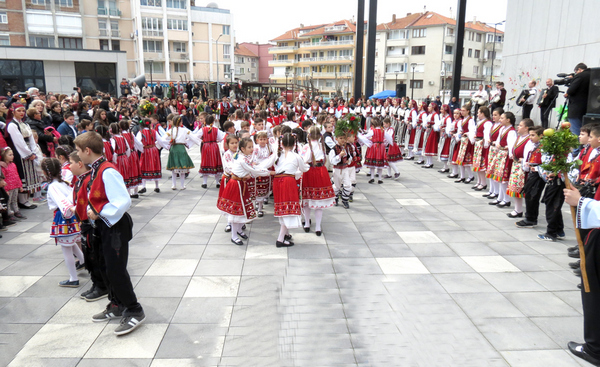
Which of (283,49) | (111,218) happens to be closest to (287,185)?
(111,218)

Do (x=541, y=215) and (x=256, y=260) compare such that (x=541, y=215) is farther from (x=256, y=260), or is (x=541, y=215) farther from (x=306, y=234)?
(x=256, y=260)

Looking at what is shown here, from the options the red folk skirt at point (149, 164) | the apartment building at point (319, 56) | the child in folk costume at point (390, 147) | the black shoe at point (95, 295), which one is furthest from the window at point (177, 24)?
the black shoe at point (95, 295)

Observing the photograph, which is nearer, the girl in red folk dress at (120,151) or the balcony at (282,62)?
the girl in red folk dress at (120,151)

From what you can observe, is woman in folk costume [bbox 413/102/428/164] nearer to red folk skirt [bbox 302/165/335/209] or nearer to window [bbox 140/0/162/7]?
red folk skirt [bbox 302/165/335/209]

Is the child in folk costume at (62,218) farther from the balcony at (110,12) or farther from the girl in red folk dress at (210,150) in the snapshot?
the balcony at (110,12)

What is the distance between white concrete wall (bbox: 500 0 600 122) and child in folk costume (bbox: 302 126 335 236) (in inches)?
438

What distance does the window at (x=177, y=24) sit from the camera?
4999 cm

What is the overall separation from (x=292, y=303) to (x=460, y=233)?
12.0ft

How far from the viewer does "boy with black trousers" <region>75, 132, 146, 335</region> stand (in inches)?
147

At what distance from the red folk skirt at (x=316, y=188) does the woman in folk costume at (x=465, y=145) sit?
201 inches

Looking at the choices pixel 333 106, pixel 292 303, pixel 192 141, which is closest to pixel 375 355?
pixel 292 303

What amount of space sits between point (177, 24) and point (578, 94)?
163ft

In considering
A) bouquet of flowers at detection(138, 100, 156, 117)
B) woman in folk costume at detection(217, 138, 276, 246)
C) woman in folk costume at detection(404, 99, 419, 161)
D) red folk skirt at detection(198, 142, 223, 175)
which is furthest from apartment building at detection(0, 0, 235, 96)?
woman in folk costume at detection(217, 138, 276, 246)

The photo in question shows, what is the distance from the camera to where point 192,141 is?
961cm
